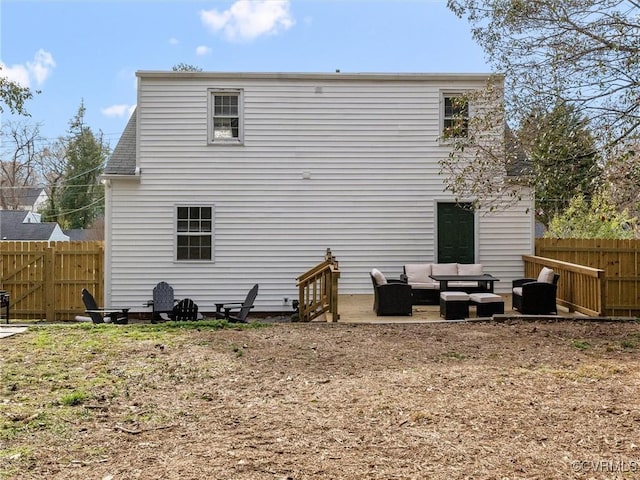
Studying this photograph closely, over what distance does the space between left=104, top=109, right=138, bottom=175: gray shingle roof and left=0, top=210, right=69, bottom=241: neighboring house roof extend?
2228cm

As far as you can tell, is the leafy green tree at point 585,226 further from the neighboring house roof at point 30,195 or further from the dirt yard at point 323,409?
the neighboring house roof at point 30,195

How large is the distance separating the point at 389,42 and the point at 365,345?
8157 mm

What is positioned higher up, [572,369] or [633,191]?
[633,191]

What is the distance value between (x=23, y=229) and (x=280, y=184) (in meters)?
27.0

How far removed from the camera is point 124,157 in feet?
42.1

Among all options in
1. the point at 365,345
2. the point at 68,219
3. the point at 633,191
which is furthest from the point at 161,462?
the point at 68,219

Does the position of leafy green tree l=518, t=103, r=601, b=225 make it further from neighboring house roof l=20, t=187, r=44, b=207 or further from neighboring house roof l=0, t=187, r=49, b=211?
neighboring house roof l=20, t=187, r=44, b=207

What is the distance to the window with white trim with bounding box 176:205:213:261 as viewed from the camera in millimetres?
12609

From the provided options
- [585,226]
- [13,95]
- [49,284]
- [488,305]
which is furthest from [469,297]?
[13,95]

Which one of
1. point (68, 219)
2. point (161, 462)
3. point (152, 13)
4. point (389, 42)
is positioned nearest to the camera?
point (161, 462)

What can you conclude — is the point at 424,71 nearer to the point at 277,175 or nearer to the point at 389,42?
the point at 389,42

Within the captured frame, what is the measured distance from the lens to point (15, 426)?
13.6ft

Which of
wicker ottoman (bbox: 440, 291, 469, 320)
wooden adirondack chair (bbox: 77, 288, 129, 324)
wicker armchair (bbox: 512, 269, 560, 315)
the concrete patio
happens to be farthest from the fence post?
wicker armchair (bbox: 512, 269, 560, 315)

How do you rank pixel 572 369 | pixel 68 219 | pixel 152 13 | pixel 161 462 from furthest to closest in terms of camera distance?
pixel 68 219 < pixel 152 13 < pixel 572 369 < pixel 161 462
